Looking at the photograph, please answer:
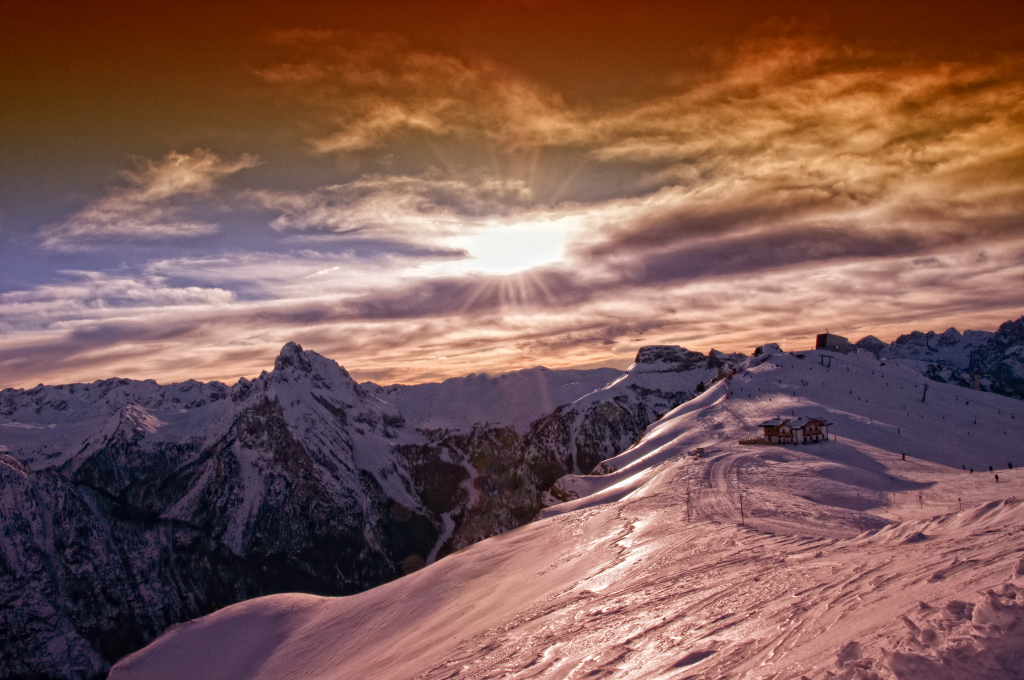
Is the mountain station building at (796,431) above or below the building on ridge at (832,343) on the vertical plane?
below

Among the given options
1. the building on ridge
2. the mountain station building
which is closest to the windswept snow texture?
the mountain station building

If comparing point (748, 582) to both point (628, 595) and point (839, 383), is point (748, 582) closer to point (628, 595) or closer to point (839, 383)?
point (628, 595)

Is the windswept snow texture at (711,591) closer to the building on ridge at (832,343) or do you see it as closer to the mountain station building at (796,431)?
the mountain station building at (796,431)

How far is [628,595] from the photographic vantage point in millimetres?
18797

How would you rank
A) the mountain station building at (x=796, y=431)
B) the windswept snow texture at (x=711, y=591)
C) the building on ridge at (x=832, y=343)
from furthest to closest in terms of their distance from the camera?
the building on ridge at (x=832, y=343) < the mountain station building at (x=796, y=431) < the windswept snow texture at (x=711, y=591)

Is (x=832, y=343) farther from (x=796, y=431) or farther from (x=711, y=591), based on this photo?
(x=711, y=591)

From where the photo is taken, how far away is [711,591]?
1695 centimetres

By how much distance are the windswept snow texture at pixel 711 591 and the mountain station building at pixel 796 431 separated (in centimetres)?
299

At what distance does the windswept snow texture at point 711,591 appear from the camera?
34.5 ft

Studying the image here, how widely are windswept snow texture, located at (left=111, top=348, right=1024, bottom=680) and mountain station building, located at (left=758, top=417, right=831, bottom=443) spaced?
2.99 metres

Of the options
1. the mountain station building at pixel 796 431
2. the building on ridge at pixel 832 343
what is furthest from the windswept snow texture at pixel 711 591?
the building on ridge at pixel 832 343

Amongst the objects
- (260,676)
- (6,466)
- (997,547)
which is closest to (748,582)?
(997,547)

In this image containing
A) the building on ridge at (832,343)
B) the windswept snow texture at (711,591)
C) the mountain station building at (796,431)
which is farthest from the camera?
the building on ridge at (832,343)

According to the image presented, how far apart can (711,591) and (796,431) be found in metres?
52.3
